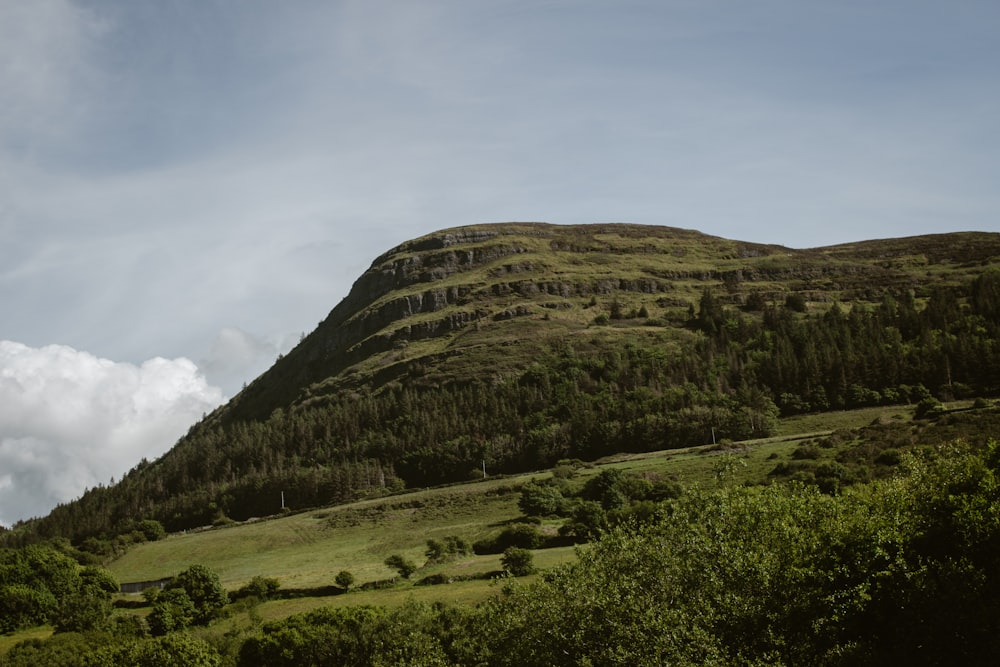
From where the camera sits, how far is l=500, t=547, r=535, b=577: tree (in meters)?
83.5

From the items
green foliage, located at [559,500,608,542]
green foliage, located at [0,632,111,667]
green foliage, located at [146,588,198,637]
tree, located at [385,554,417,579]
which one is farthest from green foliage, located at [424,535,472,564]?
green foliage, located at [0,632,111,667]

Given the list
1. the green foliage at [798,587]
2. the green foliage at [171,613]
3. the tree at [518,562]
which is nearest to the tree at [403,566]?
the tree at [518,562]

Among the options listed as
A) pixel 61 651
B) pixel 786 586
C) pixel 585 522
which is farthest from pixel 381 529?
pixel 786 586

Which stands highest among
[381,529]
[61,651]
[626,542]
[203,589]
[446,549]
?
[626,542]

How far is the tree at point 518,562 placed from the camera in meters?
83.5

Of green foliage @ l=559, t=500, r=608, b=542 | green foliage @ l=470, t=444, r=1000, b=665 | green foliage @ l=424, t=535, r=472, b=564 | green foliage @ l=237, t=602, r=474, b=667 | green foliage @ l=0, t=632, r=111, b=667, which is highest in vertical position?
green foliage @ l=470, t=444, r=1000, b=665

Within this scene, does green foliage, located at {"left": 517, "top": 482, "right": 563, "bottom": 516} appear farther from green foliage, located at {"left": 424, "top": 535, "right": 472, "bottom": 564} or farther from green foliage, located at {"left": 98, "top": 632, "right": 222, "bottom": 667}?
green foliage, located at {"left": 98, "top": 632, "right": 222, "bottom": 667}

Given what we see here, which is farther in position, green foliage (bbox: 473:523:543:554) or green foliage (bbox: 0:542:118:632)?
green foliage (bbox: 473:523:543:554)

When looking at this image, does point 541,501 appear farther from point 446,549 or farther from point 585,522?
point 446,549

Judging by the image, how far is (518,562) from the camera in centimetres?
8419

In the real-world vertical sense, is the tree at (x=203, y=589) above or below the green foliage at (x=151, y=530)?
above

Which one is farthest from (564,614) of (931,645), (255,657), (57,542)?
(57,542)

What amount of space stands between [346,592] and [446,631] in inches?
1541

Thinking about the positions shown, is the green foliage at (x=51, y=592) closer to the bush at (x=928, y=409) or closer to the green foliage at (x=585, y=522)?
the green foliage at (x=585, y=522)
